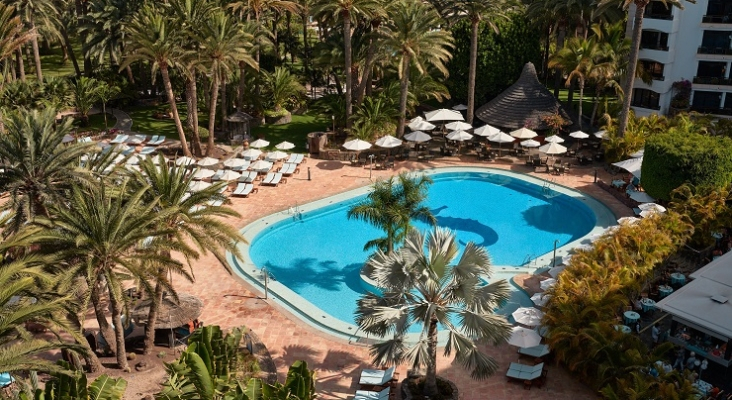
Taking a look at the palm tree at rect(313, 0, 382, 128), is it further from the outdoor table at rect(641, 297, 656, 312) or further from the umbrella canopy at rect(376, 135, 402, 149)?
the outdoor table at rect(641, 297, 656, 312)

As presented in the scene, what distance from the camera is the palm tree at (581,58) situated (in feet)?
128

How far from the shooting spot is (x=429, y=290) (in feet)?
51.9

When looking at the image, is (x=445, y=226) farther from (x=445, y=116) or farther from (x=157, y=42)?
(x=157, y=42)

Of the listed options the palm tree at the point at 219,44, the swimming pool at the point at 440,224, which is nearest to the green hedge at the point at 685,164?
the swimming pool at the point at 440,224

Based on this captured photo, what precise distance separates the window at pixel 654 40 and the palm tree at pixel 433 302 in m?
31.0

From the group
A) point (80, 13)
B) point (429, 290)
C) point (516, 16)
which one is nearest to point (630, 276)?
point (429, 290)

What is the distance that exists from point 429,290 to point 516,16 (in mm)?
33460

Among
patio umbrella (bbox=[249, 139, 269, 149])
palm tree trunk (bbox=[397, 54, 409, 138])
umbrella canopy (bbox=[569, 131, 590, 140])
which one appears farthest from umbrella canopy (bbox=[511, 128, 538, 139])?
patio umbrella (bbox=[249, 139, 269, 149])

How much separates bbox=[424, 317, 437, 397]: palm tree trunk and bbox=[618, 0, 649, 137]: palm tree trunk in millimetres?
23863

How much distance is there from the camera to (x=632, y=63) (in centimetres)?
3503

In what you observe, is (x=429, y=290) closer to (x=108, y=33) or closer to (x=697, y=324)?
(x=697, y=324)

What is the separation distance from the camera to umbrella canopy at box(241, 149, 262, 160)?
3697 centimetres

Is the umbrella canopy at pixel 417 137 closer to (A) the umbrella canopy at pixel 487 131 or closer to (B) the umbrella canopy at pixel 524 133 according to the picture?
(A) the umbrella canopy at pixel 487 131

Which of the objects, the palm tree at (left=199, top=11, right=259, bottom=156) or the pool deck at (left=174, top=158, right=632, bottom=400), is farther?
the palm tree at (left=199, top=11, right=259, bottom=156)
